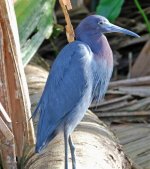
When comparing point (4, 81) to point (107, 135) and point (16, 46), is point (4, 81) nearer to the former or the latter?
point (16, 46)

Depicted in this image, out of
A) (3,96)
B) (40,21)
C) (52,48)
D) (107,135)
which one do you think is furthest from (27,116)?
(52,48)

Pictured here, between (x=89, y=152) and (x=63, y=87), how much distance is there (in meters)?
0.30

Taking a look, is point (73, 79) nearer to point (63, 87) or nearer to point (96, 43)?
point (63, 87)

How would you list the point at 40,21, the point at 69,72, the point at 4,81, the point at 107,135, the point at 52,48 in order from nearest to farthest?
the point at 69,72 < the point at 4,81 < the point at 107,135 < the point at 40,21 < the point at 52,48

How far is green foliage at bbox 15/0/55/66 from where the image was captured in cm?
299

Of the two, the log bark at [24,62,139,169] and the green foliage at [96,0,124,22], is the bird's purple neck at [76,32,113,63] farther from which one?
the green foliage at [96,0,124,22]

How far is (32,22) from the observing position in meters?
3.09

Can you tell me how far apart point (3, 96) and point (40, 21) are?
84 centimetres

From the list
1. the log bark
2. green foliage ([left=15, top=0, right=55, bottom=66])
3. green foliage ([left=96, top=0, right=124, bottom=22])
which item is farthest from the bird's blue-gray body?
green foliage ([left=96, top=0, right=124, bottom=22])

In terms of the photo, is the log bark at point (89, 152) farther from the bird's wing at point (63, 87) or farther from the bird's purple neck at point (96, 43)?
the bird's purple neck at point (96, 43)

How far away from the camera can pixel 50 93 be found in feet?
7.03

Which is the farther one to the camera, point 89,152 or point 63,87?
point 89,152

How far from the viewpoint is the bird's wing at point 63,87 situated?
2125 millimetres

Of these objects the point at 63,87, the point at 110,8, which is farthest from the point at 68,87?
the point at 110,8
